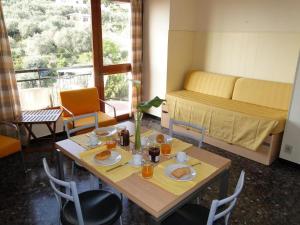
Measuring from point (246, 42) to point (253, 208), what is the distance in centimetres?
246

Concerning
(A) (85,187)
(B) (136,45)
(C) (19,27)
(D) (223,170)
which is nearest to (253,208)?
(D) (223,170)

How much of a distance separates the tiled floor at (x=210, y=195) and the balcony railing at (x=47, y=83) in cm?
77

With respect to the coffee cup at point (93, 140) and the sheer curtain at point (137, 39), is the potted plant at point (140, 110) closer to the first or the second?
the coffee cup at point (93, 140)

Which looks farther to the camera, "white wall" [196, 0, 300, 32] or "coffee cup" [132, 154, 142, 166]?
"white wall" [196, 0, 300, 32]

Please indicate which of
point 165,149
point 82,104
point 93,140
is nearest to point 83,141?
point 93,140

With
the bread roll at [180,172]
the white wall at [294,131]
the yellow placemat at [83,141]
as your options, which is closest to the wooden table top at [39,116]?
the yellow placemat at [83,141]

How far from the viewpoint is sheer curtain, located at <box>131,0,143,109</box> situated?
411 centimetres

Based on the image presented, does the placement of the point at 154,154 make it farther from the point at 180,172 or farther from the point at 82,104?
the point at 82,104

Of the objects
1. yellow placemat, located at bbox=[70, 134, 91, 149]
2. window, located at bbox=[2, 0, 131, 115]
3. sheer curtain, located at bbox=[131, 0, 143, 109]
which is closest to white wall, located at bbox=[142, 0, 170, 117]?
sheer curtain, located at bbox=[131, 0, 143, 109]

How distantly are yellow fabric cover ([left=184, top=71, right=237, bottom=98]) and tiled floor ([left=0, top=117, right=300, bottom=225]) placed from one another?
1.19 m

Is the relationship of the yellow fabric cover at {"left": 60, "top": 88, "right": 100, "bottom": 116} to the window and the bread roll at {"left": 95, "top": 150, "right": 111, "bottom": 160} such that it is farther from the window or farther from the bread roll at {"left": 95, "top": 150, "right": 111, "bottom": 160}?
the bread roll at {"left": 95, "top": 150, "right": 111, "bottom": 160}

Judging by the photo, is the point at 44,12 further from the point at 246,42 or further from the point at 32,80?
the point at 246,42

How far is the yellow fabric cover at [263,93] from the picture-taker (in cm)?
327

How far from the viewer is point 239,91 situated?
3.71 metres
